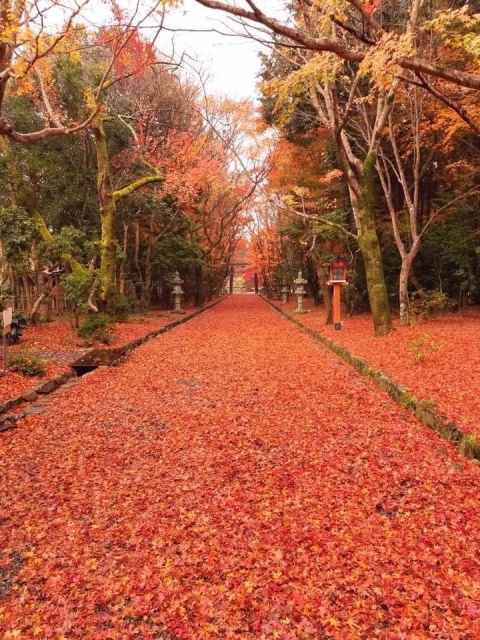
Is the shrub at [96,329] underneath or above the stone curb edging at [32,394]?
above

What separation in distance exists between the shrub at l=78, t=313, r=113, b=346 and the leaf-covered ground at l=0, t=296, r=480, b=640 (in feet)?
17.0

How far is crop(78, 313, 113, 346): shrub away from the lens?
1017 centimetres

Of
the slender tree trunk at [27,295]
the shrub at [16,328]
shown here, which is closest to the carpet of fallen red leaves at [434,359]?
the shrub at [16,328]

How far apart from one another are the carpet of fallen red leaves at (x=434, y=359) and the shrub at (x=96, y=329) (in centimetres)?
547

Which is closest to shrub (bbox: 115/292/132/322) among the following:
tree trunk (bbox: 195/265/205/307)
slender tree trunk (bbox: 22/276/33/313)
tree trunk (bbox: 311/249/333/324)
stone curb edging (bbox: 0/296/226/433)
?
slender tree trunk (bbox: 22/276/33/313)

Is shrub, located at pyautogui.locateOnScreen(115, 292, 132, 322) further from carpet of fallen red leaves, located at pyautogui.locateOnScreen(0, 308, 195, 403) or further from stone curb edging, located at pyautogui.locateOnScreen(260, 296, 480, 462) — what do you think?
stone curb edging, located at pyautogui.locateOnScreen(260, 296, 480, 462)

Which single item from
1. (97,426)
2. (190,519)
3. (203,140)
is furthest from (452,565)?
(203,140)

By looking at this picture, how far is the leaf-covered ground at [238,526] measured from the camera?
1936 millimetres

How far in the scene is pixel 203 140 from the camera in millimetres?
18234

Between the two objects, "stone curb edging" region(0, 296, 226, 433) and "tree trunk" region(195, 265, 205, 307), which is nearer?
"stone curb edging" region(0, 296, 226, 433)

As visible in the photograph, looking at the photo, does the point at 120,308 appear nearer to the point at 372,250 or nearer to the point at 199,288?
the point at 372,250

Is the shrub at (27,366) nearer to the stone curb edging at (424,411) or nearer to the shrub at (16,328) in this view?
the shrub at (16,328)

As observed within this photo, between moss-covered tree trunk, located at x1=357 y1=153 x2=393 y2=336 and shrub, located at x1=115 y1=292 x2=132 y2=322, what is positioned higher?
moss-covered tree trunk, located at x1=357 y1=153 x2=393 y2=336

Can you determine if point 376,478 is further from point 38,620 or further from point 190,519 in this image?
point 38,620
